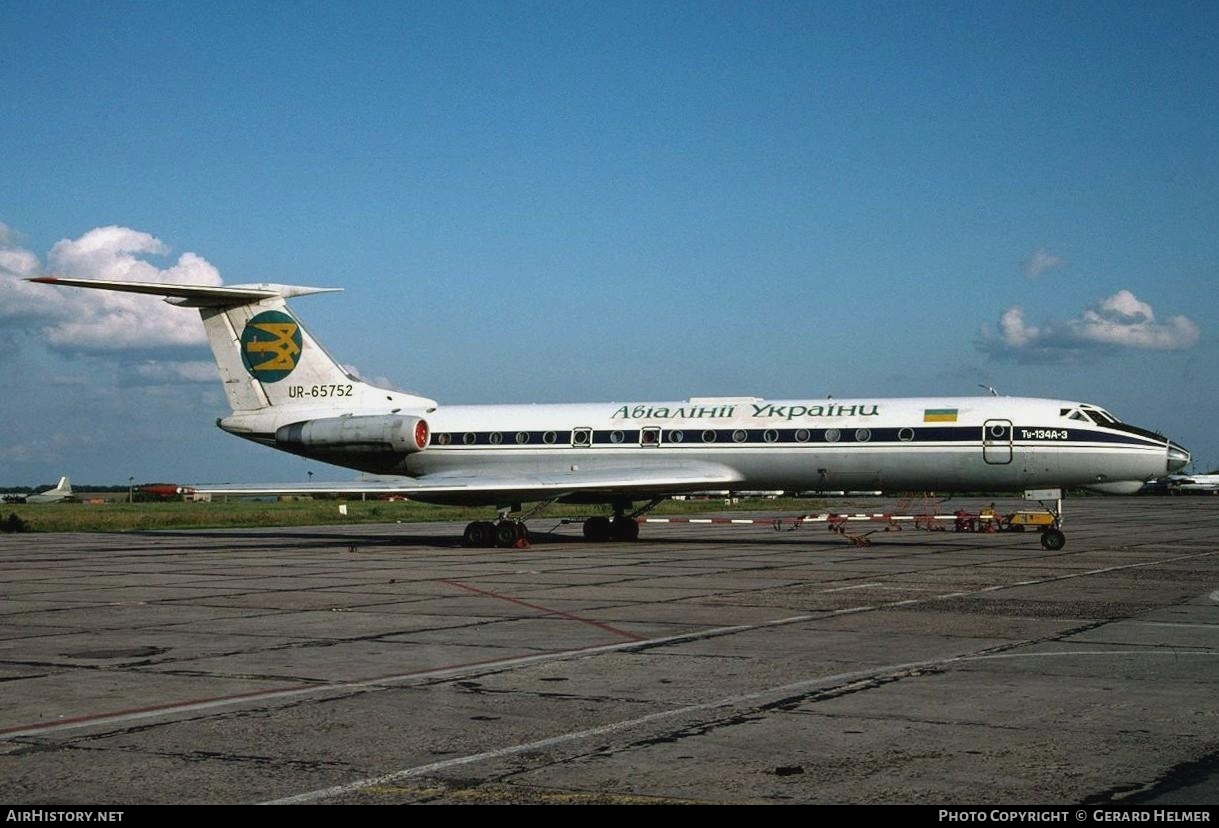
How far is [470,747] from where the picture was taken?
798 cm

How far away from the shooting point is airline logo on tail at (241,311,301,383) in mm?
34188

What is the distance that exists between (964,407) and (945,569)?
7.69m

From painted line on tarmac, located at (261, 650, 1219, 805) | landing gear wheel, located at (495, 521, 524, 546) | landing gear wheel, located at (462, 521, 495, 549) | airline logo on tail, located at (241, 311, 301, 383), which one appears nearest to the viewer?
painted line on tarmac, located at (261, 650, 1219, 805)

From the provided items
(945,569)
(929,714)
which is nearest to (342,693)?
(929,714)

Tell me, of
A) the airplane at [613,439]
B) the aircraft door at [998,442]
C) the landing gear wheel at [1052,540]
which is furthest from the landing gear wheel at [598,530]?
the landing gear wheel at [1052,540]

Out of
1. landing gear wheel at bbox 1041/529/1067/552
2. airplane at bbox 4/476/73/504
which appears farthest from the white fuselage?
airplane at bbox 4/476/73/504

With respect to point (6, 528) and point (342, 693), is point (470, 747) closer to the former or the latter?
point (342, 693)

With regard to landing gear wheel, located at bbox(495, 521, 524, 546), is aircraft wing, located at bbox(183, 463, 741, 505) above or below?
above

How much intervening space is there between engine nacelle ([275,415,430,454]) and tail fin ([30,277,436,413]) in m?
1.24

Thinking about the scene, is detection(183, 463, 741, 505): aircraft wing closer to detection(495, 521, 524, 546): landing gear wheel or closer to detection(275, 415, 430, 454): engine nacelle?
detection(495, 521, 524, 546): landing gear wheel

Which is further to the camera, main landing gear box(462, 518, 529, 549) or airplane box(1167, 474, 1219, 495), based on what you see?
airplane box(1167, 474, 1219, 495)

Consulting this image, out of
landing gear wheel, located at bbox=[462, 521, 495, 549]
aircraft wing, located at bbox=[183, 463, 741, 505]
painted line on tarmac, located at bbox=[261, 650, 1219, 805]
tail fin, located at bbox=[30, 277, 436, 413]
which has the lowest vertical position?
painted line on tarmac, located at bbox=[261, 650, 1219, 805]

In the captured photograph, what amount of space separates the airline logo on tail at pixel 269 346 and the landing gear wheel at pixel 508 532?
766cm

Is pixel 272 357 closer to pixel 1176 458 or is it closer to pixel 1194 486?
pixel 1176 458
